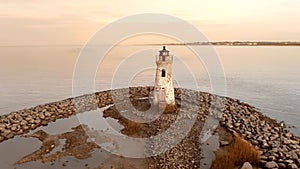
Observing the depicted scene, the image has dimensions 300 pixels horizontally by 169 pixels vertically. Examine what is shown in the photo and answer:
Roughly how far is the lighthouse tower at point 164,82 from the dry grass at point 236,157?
8.09 m

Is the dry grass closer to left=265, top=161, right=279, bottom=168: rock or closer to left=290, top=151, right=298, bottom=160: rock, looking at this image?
left=265, top=161, right=279, bottom=168: rock

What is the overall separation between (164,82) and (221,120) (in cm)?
565

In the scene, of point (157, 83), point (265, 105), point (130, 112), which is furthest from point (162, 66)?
point (265, 105)

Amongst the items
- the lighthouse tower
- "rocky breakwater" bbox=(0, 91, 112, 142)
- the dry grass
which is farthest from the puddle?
the dry grass

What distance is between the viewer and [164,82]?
24844 millimetres

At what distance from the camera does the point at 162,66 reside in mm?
24422

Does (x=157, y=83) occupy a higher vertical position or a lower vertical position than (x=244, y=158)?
higher

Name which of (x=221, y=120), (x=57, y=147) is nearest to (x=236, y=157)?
(x=221, y=120)

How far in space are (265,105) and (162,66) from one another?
674 inches

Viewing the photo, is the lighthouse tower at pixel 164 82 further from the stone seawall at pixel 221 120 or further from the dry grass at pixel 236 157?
the dry grass at pixel 236 157

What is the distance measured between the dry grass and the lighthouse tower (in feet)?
26.5

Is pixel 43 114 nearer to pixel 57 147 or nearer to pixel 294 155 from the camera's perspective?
pixel 57 147

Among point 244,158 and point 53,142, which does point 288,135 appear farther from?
point 53,142

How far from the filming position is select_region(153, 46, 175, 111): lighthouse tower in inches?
957
